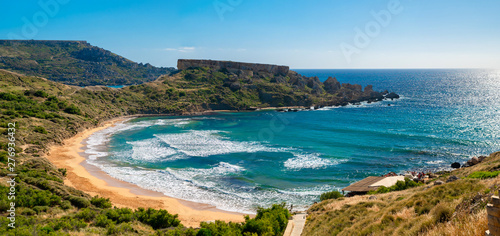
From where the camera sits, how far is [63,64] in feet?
547

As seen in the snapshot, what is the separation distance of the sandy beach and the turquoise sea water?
1191 millimetres

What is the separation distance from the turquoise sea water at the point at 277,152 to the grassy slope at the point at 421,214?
344 inches

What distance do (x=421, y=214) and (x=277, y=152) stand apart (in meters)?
30.3

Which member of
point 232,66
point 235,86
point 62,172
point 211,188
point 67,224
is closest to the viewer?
point 67,224

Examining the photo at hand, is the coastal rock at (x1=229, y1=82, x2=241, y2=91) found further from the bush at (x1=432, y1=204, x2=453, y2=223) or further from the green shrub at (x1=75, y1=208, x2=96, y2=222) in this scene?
the bush at (x1=432, y1=204, x2=453, y2=223)

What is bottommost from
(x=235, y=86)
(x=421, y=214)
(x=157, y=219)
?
(x=157, y=219)

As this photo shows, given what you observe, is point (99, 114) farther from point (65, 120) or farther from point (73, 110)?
point (65, 120)

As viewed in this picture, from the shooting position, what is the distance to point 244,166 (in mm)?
34969

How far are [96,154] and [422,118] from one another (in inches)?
2660

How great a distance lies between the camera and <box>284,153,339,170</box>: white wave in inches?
1350

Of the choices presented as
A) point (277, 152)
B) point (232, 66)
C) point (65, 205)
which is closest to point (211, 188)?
point (65, 205)

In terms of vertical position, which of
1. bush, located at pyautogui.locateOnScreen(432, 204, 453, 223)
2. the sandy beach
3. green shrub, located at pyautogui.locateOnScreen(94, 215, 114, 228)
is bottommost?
the sandy beach

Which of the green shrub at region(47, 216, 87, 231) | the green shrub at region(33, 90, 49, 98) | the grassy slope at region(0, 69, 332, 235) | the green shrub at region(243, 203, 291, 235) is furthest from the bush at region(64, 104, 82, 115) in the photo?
the green shrub at region(243, 203, 291, 235)

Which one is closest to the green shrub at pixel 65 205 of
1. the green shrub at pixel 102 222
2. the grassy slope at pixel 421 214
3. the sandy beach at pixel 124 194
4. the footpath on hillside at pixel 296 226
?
the green shrub at pixel 102 222
